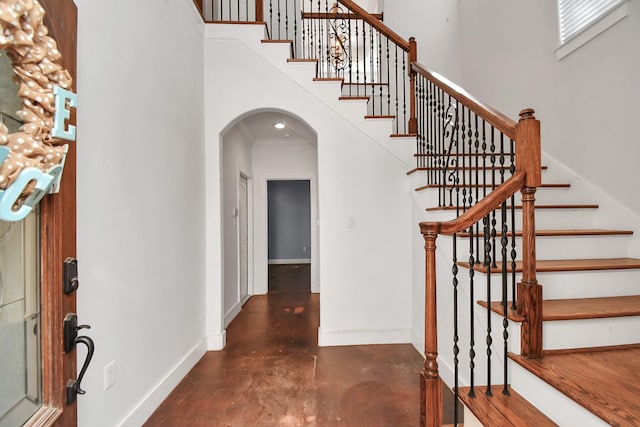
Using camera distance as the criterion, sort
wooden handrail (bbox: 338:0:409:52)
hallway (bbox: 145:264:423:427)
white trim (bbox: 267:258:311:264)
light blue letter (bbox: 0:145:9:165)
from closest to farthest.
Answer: light blue letter (bbox: 0:145:9:165) → hallway (bbox: 145:264:423:427) → wooden handrail (bbox: 338:0:409:52) → white trim (bbox: 267:258:311:264)

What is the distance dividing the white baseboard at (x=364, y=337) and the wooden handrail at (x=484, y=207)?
1.95 metres

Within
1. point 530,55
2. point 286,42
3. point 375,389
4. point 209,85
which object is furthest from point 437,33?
point 375,389

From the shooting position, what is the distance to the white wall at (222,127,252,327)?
3603mm

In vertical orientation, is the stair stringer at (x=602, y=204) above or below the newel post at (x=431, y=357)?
above

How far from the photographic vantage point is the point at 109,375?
62.7 inches

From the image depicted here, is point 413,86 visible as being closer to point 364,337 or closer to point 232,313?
point 364,337

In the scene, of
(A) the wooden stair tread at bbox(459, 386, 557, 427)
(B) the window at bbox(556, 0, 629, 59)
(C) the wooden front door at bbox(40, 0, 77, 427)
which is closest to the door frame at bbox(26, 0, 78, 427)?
(C) the wooden front door at bbox(40, 0, 77, 427)

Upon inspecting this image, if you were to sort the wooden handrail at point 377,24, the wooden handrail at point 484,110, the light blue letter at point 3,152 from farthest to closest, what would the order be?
the wooden handrail at point 377,24 < the wooden handrail at point 484,110 < the light blue letter at point 3,152

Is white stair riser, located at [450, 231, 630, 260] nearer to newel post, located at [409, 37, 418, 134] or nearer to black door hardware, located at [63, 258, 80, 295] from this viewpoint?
newel post, located at [409, 37, 418, 134]

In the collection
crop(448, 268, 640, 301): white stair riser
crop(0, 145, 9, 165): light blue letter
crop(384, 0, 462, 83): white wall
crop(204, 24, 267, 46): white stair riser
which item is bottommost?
crop(448, 268, 640, 301): white stair riser

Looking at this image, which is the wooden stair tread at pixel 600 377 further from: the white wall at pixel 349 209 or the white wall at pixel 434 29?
the white wall at pixel 434 29

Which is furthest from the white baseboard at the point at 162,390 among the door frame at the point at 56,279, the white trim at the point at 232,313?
the door frame at the point at 56,279

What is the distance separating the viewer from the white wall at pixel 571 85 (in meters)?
2.12

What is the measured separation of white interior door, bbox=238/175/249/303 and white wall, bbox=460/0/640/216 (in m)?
3.52
